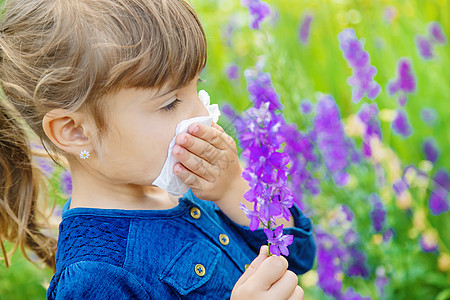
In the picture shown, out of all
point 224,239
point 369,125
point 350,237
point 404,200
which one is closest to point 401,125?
point 369,125

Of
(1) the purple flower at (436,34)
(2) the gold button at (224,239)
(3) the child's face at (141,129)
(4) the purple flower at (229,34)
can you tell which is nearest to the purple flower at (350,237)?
(2) the gold button at (224,239)

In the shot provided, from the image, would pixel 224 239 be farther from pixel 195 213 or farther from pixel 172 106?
pixel 172 106

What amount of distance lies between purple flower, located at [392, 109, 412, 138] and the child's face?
1525 mm

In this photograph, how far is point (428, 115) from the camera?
2.90 m

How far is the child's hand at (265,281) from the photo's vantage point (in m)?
1.17

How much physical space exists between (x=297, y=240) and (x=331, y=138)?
35.9 inches

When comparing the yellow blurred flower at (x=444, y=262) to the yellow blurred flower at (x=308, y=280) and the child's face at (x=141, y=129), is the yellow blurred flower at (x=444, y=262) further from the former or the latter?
the child's face at (x=141, y=129)

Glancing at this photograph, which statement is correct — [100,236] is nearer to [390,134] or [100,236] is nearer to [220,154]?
[220,154]

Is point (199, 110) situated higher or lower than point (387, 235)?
higher

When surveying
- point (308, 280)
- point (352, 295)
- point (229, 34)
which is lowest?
point (308, 280)

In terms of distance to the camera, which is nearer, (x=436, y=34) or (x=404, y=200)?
(x=404, y=200)

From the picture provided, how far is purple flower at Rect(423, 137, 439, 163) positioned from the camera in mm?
2758

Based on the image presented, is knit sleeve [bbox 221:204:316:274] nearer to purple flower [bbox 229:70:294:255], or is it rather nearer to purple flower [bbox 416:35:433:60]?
purple flower [bbox 229:70:294:255]

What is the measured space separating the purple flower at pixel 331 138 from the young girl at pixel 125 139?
3.34 ft
